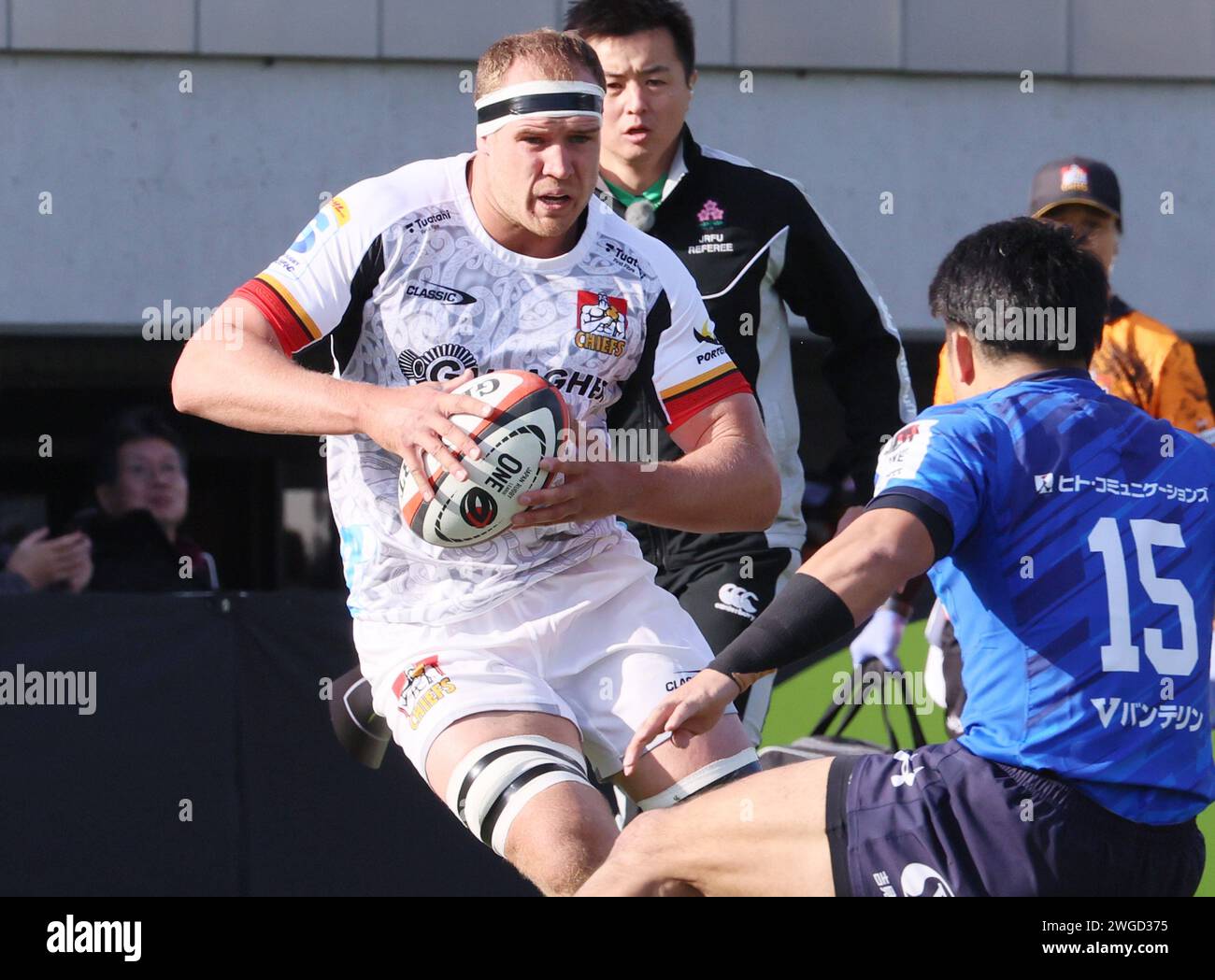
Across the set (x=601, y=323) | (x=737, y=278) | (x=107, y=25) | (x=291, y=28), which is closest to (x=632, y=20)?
(x=737, y=278)

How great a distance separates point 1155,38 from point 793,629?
10.1m

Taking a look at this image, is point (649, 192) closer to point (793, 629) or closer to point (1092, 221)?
point (1092, 221)

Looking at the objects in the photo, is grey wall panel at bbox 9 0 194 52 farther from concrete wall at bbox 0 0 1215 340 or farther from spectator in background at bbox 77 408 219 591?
spectator in background at bbox 77 408 219 591

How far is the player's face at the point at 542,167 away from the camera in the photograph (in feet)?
14.7

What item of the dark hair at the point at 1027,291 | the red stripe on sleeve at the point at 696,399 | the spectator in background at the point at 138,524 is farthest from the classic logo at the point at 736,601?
the spectator in background at the point at 138,524

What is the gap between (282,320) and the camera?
4371mm

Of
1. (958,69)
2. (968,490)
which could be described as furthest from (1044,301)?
(958,69)

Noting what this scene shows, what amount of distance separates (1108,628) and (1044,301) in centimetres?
72

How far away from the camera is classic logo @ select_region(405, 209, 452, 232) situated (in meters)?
4.53

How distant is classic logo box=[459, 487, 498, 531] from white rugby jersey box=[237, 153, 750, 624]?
0.97ft

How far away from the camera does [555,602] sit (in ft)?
14.9

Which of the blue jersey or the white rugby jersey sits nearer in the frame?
the blue jersey

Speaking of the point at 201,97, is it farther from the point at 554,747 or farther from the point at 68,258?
the point at 554,747

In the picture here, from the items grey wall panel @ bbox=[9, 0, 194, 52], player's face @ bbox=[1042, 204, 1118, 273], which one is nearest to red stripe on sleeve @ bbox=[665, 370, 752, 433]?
player's face @ bbox=[1042, 204, 1118, 273]
